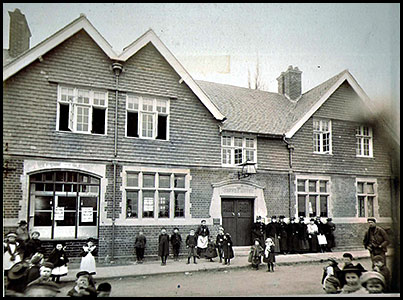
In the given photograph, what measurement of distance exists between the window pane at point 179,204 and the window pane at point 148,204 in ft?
2.24

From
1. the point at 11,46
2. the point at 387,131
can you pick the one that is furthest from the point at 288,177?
the point at 11,46

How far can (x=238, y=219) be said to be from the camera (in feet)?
33.1

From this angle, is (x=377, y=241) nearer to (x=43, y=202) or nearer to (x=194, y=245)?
(x=194, y=245)

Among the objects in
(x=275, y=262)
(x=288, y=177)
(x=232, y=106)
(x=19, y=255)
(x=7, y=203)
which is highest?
(x=232, y=106)

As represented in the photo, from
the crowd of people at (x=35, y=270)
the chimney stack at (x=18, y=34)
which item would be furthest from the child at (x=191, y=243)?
the chimney stack at (x=18, y=34)

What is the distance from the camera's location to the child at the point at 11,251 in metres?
6.11

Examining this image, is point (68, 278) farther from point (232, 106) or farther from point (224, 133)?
point (232, 106)

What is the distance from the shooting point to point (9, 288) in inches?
202

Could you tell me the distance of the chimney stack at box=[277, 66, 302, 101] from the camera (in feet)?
42.0

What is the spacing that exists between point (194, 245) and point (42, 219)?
12.6 feet

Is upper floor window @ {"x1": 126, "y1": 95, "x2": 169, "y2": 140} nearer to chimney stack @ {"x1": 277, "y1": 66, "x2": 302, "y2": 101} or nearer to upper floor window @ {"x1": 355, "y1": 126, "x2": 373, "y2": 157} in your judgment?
upper floor window @ {"x1": 355, "y1": 126, "x2": 373, "y2": 157}

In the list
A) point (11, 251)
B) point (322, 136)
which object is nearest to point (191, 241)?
point (11, 251)

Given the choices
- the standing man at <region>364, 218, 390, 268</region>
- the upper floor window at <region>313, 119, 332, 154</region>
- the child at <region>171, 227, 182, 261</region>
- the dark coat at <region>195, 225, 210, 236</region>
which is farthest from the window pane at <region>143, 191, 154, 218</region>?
the standing man at <region>364, 218, 390, 268</region>

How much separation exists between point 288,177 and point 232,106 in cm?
286
